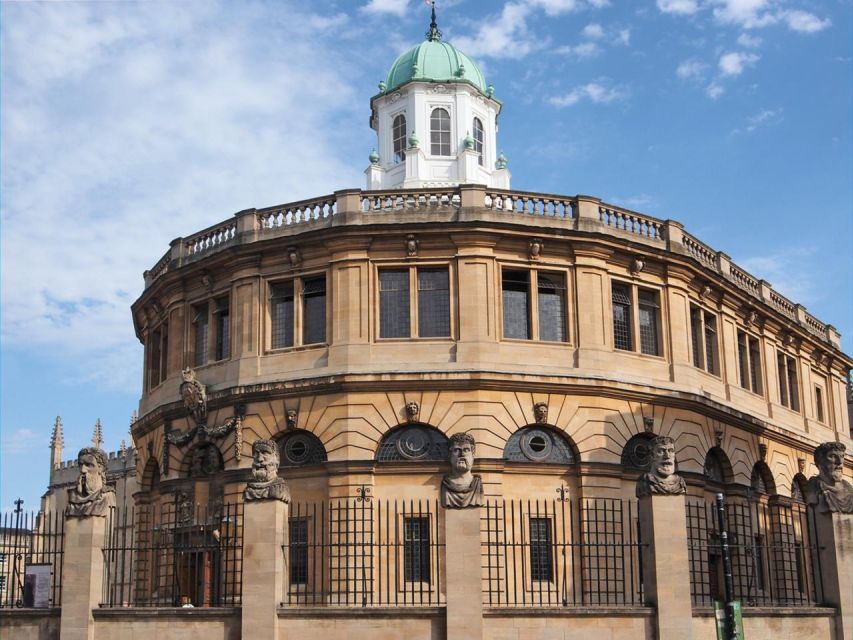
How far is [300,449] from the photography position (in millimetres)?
35719

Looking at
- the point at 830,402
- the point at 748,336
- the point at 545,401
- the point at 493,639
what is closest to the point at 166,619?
the point at 493,639

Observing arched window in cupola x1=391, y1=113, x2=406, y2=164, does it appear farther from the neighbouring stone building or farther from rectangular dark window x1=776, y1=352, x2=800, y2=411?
rectangular dark window x1=776, y1=352, x2=800, y2=411

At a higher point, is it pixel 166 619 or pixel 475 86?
pixel 475 86

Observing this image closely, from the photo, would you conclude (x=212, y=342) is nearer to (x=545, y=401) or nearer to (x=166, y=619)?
(x=545, y=401)

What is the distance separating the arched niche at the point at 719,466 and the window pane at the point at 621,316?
17.5 ft

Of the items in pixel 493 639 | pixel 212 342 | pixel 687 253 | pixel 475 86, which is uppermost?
pixel 475 86

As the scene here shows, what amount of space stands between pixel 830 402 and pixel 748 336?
10.5 meters

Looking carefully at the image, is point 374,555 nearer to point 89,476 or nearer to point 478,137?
Result: point 89,476

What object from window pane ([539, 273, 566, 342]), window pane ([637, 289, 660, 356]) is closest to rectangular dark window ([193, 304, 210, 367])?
window pane ([539, 273, 566, 342])

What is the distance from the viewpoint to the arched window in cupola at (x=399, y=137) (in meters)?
53.6

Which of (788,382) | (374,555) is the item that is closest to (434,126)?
(788,382)

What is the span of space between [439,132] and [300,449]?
73.2ft

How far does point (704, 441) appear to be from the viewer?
38.6 meters

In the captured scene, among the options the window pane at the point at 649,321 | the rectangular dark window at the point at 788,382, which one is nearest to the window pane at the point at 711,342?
the window pane at the point at 649,321
